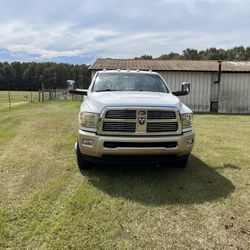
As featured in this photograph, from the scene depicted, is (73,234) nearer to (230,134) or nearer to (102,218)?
(102,218)

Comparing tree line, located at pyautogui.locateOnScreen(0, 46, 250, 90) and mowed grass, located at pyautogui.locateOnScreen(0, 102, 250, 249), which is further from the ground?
tree line, located at pyautogui.locateOnScreen(0, 46, 250, 90)

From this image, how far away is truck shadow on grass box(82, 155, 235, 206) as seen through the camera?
4.10 m

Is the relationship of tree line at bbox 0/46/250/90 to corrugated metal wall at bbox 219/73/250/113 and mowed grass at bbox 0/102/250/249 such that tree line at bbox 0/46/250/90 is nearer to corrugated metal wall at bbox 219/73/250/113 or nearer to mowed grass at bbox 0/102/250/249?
corrugated metal wall at bbox 219/73/250/113

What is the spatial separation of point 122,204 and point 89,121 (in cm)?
140

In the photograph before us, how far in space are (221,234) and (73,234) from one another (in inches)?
60.4

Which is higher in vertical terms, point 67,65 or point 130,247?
point 67,65

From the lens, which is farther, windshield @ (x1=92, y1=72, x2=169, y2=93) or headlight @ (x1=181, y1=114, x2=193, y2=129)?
windshield @ (x1=92, y1=72, x2=169, y2=93)

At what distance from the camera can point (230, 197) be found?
162 inches

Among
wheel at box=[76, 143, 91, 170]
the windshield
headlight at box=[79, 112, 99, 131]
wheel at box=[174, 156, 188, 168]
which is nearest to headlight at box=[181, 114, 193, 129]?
wheel at box=[174, 156, 188, 168]

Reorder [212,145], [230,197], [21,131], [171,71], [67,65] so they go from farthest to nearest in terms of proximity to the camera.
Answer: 1. [67,65]
2. [171,71]
3. [21,131]
4. [212,145]
5. [230,197]

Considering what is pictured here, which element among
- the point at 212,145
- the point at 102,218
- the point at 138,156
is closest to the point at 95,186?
the point at 138,156

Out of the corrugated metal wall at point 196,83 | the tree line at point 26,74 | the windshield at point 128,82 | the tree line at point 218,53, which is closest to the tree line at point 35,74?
the tree line at point 26,74

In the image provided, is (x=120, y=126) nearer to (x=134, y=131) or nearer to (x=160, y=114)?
(x=134, y=131)

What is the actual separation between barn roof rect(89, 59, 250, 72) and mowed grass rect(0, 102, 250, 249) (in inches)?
458
